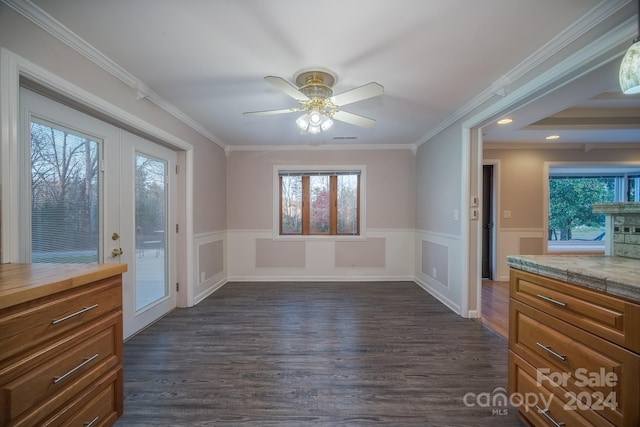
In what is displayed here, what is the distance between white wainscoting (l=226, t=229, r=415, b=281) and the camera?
435 cm

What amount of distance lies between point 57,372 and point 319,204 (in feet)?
12.3

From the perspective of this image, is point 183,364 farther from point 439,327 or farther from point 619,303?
point 619,303

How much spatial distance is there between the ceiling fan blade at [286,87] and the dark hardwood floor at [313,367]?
2.14m

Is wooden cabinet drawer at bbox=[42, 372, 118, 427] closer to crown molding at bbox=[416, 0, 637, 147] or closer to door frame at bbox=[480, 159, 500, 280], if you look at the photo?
crown molding at bbox=[416, 0, 637, 147]

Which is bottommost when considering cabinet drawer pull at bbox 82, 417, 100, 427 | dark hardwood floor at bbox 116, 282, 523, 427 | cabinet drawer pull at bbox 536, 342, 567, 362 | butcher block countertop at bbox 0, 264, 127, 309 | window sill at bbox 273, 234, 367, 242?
dark hardwood floor at bbox 116, 282, 523, 427

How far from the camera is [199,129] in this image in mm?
3322

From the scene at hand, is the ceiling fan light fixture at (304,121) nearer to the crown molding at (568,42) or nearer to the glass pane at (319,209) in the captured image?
the crown molding at (568,42)

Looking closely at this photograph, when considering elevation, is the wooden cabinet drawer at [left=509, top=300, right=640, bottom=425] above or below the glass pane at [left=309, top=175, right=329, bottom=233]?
below

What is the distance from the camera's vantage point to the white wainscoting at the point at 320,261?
171 inches

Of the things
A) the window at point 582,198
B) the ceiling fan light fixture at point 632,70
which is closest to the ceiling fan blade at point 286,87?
the ceiling fan light fixture at point 632,70

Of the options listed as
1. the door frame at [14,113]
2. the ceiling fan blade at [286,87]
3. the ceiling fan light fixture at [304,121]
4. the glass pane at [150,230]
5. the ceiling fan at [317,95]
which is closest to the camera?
the door frame at [14,113]

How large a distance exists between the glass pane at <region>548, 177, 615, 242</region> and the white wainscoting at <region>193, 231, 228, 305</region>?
7.59 m

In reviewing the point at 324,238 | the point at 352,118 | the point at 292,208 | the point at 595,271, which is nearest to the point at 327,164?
the point at 292,208

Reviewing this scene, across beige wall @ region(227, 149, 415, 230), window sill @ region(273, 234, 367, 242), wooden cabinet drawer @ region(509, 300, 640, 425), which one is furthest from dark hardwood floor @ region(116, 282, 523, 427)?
beige wall @ region(227, 149, 415, 230)
